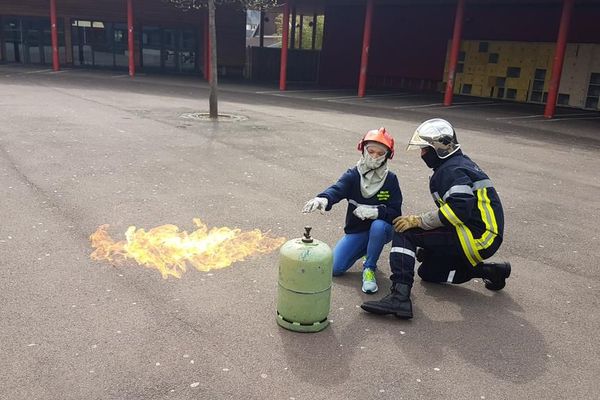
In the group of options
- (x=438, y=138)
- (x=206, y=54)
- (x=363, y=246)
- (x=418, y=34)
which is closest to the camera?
(x=438, y=138)

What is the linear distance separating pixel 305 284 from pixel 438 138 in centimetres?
164

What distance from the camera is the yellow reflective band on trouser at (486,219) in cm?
450

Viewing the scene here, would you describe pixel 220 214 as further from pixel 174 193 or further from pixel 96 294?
pixel 96 294

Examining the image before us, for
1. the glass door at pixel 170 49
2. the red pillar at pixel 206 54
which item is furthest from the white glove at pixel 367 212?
the glass door at pixel 170 49

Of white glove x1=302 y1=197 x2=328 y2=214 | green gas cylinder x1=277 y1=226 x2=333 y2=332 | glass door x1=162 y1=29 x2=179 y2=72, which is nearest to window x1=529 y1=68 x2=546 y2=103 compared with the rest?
glass door x1=162 y1=29 x2=179 y2=72

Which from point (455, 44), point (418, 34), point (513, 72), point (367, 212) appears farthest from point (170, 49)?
point (367, 212)

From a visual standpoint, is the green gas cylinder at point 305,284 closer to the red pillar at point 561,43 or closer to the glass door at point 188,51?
the red pillar at point 561,43

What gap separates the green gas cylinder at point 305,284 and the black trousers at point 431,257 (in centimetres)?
75

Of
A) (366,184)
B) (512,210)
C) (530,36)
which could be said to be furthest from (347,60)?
(366,184)

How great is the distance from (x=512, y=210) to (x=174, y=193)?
4.64 metres

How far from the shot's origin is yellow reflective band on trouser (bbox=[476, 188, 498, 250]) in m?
4.50

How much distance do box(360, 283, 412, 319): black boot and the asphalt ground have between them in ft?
0.30

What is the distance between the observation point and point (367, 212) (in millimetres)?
4793

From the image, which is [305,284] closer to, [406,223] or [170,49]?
[406,223]
